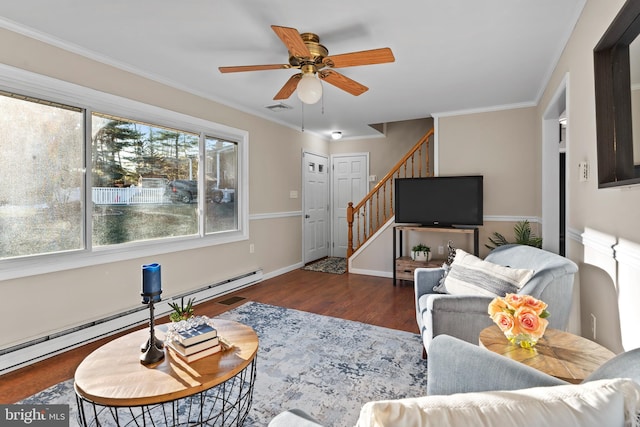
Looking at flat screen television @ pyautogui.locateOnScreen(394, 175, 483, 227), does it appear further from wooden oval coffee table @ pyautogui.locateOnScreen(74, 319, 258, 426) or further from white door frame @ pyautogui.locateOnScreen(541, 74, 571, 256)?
wooden oval coffee table @ pyautogui.locateOnScreen(74, 319, 258, 426)

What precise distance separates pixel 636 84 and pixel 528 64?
6.69ft

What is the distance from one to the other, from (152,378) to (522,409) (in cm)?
136

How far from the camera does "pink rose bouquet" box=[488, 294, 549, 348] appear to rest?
1408mm

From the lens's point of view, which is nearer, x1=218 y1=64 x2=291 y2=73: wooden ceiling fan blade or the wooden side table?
the wooden side table

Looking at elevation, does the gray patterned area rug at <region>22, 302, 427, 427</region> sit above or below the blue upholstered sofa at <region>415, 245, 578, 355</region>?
below

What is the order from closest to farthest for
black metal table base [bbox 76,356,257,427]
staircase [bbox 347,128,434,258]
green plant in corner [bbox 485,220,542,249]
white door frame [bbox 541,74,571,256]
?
black metal table base [bbox 76,356,257,427] → white door frame [bbox 541,74,571,256] → green plant in corner [bbox 485,220,542,249] → staircase [bbox 347,128,434,258]

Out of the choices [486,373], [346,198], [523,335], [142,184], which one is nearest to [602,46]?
[523,335]

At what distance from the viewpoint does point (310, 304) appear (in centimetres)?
383

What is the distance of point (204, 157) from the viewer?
13.1 feet

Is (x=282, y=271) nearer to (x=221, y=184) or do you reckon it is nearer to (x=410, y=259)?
(x=221, y=184)

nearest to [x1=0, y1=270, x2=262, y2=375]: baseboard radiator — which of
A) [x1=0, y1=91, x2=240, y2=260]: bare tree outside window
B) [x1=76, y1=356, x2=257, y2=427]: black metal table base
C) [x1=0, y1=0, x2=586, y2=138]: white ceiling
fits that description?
[x1=0, y1=91, x2=240, y2=260]: bare tree outside window

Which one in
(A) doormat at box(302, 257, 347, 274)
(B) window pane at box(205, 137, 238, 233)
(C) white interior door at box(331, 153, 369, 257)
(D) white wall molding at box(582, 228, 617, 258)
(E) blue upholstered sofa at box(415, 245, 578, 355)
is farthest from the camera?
(C) white interior door at box(331, 153, 369, 257)

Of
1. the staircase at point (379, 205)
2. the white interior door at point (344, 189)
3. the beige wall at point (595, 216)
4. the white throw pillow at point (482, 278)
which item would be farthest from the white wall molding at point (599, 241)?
the white interior door at point (344, 189)

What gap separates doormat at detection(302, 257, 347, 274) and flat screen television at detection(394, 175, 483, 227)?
143cm
